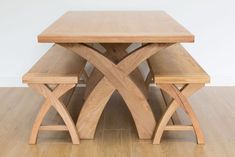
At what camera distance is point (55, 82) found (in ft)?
6.78

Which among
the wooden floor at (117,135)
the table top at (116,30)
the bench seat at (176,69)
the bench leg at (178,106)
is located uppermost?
the table top at (116,30)

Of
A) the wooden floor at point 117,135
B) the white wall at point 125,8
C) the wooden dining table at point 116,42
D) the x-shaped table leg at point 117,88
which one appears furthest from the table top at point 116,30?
the wooden floor at point 117,135

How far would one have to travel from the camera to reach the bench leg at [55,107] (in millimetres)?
2105

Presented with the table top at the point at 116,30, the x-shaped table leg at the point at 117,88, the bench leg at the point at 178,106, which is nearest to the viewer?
the table top at the point at 116,30

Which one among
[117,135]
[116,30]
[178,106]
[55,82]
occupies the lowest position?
[117,135]

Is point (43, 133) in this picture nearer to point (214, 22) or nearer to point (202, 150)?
point (202, 150)

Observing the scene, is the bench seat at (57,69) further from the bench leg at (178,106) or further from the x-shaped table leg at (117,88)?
the bench leg at (178,106)

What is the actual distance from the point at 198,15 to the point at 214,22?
0.17 m

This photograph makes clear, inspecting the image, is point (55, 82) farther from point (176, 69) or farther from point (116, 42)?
point (176, 69)

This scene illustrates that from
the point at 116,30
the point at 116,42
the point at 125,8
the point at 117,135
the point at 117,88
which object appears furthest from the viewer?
the point at 125,8

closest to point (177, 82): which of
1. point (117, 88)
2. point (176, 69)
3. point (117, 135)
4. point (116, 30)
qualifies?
point (176, 69)

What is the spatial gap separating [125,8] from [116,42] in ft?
4.42

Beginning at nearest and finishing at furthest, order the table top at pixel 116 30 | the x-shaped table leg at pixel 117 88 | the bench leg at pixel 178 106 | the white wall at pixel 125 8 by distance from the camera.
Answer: the table top at pixel 116 30, the x-shaped table leg at pixel 117 88, the bench leg at pixel 178 106, the white wall at pixel 125 8

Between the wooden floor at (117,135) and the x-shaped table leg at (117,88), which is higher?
the x-shaped table leg at (117,88)
